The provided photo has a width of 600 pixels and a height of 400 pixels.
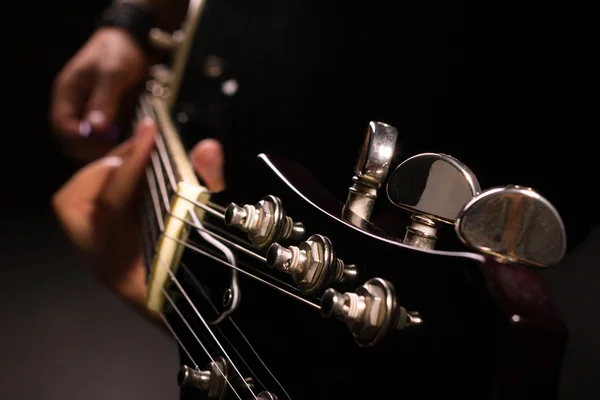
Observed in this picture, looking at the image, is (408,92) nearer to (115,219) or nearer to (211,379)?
(211,379)

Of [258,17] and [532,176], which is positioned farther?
[258,17]

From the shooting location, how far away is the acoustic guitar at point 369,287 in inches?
9.7

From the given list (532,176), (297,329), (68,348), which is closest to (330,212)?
(297,329)

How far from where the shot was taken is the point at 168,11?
4.32 ft

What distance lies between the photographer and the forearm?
1.28 metres

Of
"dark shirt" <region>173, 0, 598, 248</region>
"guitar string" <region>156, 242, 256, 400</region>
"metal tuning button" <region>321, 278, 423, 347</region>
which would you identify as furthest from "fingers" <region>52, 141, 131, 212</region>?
"metal tuning button" <region>321, 278, 423, 347</region>

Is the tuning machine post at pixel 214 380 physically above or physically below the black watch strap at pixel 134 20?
below

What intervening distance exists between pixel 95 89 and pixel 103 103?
0.19 feet

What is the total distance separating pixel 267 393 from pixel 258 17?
26.5 inches

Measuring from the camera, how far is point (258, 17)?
86 cm

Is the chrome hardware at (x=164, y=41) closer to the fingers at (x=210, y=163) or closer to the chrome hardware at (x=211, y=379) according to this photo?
the fingers at (x=210, y=163)

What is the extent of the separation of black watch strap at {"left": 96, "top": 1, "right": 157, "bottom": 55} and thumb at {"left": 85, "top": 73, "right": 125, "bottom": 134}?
0.14 m

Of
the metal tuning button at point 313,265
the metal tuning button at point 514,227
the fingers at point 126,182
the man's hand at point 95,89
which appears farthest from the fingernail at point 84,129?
the metal tuning button at point 514,227

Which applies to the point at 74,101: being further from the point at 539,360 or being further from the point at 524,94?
the point at 539,360
